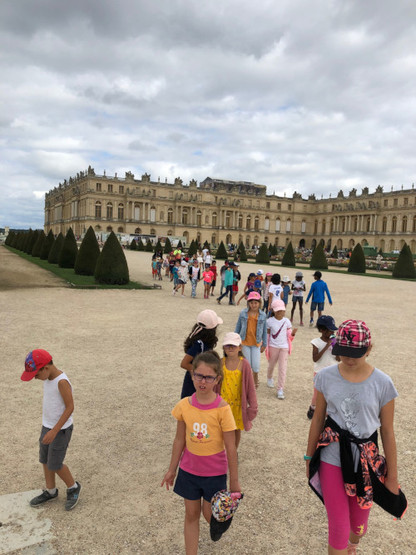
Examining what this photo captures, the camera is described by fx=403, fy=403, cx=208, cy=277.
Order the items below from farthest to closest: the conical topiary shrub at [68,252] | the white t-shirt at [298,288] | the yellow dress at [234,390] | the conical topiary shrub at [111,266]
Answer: the conical topiary shrub at [68,252] → the conical topiary shrub at [111,266] → the white t-shirt at [298,288] → the yellow dress at [234,390]

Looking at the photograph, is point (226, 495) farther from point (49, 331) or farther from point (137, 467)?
point (49, 331)

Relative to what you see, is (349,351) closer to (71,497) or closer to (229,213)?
(71,497)

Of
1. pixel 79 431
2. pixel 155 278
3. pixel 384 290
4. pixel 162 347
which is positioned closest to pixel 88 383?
pixel 79 431

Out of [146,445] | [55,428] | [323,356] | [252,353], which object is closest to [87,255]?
[252,353]

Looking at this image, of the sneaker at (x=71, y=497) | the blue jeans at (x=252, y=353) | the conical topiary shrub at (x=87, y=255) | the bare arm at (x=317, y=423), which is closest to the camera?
the bare arm at (x=317, y=423)

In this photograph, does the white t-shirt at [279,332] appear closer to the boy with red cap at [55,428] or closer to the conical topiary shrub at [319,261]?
the boy with red cap at [55,428]

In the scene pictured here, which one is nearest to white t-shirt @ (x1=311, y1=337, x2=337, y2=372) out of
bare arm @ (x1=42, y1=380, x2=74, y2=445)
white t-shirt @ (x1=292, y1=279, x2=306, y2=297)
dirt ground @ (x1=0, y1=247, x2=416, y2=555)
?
dirt ground @ (x1=0, y1=247, x2=416, y2=555)

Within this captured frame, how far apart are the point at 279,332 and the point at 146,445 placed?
2197 millimetres

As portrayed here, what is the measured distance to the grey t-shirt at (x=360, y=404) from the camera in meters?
2.07

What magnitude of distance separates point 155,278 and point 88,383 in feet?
43.2

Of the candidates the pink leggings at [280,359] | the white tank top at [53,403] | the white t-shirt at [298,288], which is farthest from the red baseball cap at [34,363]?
the white t-shirt at [298,288]

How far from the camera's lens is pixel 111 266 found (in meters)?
14.8

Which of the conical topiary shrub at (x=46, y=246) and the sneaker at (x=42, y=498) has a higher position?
the conical topiary shrub at (x=46, y=246)

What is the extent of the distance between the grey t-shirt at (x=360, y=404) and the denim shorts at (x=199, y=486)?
666mm
